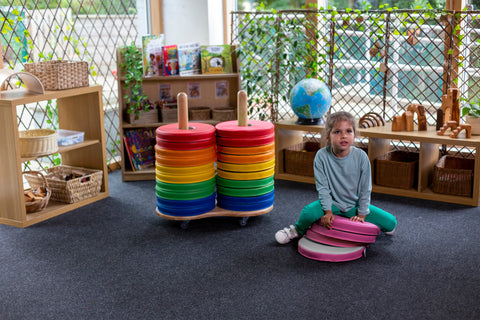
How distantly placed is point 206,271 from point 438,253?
127cm

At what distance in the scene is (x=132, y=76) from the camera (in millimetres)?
4391

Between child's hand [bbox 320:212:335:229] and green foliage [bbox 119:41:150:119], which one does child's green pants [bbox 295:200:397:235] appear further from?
green foliage [bbox 119:41:150:119]

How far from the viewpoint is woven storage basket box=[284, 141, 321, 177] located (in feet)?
14.8

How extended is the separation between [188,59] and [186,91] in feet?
0.96

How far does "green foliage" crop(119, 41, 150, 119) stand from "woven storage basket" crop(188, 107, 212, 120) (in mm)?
357

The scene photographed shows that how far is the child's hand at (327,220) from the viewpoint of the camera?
309 cm

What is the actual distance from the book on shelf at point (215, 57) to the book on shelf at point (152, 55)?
34cm

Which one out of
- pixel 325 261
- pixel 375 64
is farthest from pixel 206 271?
pixel 375 64

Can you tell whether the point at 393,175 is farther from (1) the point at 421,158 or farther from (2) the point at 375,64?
(2) the point at 375,64

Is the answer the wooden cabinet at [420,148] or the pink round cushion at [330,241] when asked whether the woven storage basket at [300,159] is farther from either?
the pink round cushion at [330,241]

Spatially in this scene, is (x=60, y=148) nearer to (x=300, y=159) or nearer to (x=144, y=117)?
(x=144, y=117)

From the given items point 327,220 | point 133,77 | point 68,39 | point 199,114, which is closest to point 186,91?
point 199,114

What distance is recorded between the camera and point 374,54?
452 centimetres

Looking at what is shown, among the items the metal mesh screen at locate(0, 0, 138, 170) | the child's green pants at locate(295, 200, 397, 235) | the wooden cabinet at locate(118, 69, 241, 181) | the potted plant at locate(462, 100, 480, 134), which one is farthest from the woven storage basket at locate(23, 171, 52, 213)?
the potted plant at locate(462, 100, 480, 134)
